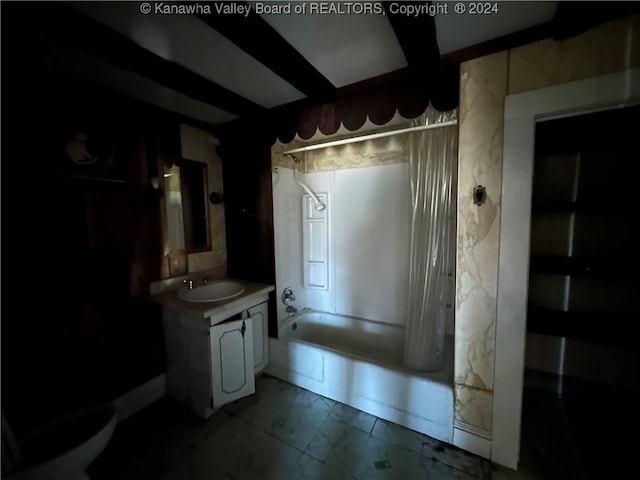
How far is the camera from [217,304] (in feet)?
5.10

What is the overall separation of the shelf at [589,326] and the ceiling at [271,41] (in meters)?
1.58

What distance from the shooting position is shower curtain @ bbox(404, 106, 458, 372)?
1507mm

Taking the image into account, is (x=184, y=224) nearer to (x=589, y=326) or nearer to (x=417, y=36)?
(x=417, y=36)

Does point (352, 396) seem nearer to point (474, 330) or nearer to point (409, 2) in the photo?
point (474, 330)

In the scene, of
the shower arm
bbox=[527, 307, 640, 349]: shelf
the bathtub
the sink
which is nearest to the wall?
the bathtub

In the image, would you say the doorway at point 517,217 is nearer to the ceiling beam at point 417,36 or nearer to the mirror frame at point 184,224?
the ceiling beam at point 417,36

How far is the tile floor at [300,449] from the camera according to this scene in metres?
1.21

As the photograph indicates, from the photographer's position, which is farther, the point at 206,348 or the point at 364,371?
the point at 364,371

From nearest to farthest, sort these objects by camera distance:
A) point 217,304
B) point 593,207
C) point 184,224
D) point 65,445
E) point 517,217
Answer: point 65,445
point 517,217
point 593,207
point 217,304
point 184,224

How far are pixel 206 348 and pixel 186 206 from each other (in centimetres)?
106

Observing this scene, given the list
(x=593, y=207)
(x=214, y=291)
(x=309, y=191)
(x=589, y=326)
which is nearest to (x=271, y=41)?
(x=309, y=191)

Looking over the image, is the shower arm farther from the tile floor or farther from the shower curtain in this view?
the tile floor

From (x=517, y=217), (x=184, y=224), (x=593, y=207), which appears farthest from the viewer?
(x=184, y=224)

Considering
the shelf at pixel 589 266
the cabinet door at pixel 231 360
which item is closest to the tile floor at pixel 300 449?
the cabinet door at pixel 231 360
